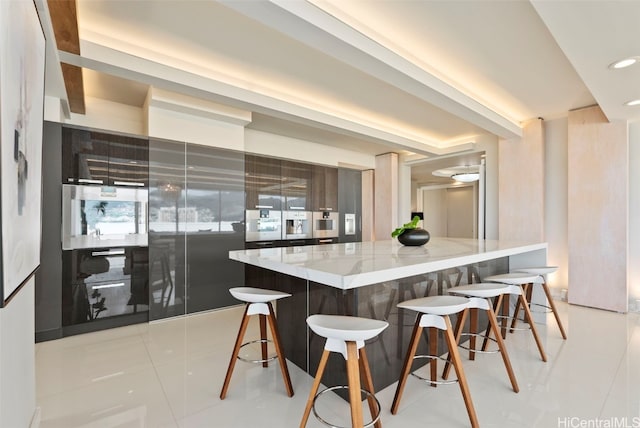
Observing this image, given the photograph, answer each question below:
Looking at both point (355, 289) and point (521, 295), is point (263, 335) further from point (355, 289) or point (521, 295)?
point (521, 295)

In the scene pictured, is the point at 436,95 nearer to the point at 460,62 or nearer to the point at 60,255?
the point at 460,62

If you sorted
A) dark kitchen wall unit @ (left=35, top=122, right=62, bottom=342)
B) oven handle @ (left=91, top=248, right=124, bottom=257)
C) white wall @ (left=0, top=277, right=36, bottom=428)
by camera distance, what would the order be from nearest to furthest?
white wall @ (left=0, top=277, right=36, bottom=428)
dark kitchen wall unit @ (left=35, top=122, right=62, bottom=342)
oven handle @ (left=91, top=248, right=124, bottom=257)

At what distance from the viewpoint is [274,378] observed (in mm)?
2283

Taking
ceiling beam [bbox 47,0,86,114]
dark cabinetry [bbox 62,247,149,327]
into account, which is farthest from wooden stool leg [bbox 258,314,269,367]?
ceiling beam [bbox 47,0,86,114]

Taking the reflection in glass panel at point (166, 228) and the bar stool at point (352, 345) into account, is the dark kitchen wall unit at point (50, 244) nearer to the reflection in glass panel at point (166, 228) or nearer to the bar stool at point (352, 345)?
the reflection in glass panel at point (166, 228)

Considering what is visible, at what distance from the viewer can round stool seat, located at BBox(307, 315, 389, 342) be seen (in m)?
1.40

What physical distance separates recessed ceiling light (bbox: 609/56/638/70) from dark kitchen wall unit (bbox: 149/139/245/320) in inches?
150

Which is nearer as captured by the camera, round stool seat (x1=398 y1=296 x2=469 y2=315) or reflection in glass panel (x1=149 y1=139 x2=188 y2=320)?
round stool seat (x1=398 y1=296 x2=469 y2=315)

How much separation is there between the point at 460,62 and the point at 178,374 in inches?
145

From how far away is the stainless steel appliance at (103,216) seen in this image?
3.04 m

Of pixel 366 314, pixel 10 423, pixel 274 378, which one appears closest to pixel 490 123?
pixel 366 314

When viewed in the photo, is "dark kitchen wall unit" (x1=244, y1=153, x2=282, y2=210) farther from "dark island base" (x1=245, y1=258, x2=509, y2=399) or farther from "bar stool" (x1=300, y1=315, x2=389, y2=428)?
"bar stool" (x1=300, y1=315, x2=389, y2=428)

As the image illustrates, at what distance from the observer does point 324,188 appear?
5.37 m

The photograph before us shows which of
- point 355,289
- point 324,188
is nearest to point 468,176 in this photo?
point 324,188
